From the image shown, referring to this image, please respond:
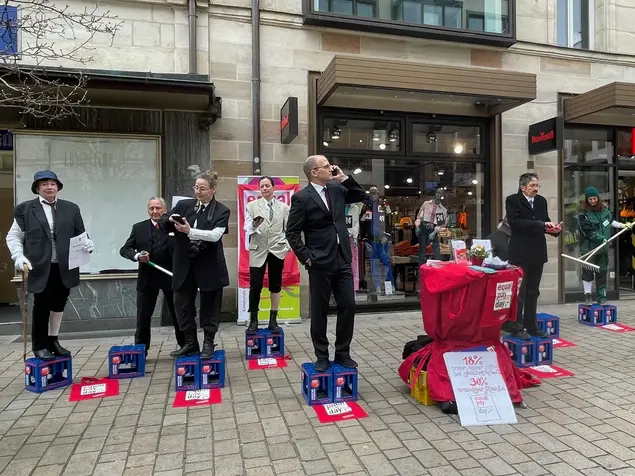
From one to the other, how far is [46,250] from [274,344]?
2.40 meters

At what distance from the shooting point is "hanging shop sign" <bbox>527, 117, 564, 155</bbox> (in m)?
7.32

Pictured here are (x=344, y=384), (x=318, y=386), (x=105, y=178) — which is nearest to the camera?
(x=318, y=386)

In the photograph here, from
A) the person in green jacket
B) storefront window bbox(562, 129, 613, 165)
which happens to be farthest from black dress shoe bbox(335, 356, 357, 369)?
storefront window bbox(562, 129, 613, 165)

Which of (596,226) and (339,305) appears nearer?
(339,305)

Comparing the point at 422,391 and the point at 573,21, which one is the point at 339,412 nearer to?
the point at 422,391

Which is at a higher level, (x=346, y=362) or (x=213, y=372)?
(x=346, y=362)

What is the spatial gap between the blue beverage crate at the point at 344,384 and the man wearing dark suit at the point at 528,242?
2361 millimetres

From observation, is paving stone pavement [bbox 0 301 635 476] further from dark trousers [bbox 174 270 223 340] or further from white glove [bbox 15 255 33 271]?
white glove [bbox 15 255 33 271]

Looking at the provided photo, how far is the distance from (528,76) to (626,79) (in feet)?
10.5

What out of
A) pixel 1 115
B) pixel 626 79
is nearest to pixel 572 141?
pixel 626 79

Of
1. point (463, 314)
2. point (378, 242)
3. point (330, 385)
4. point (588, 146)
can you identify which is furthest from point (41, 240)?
point (588, 146)

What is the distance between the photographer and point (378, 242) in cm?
797

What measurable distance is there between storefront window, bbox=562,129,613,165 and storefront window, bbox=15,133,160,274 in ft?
23.5

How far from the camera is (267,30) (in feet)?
23.0
